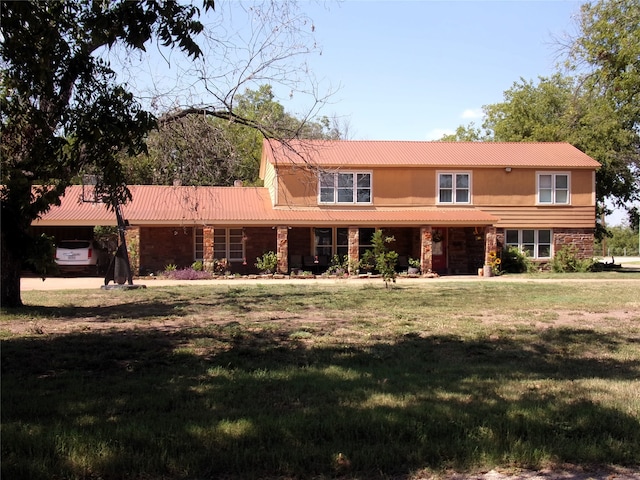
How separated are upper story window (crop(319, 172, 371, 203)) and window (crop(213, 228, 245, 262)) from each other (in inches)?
166

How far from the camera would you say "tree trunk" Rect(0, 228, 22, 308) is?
11.6 meters

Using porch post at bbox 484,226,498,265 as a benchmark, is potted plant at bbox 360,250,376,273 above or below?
below

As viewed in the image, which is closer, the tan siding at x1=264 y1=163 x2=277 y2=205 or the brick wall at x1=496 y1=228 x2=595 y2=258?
the tan siding at x1=264 y1=163 x2=277 y2=205

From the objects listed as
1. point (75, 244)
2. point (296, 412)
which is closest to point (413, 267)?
point (75, 244)

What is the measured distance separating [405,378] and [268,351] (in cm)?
221

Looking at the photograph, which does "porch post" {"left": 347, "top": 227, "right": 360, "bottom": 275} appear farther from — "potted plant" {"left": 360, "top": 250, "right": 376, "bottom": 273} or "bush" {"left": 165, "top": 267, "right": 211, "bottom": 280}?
"bush" {"left": 165, "top": 267, "right": 211, "bottom": 280}

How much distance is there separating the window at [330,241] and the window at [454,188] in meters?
4.78

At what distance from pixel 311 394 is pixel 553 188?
82.2 ft

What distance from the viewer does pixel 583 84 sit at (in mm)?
13586

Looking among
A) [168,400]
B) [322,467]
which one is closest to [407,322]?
[168,400]

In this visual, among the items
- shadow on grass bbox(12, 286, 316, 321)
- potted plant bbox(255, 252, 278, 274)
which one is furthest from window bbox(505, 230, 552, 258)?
shadow on grass bbox(12, 286, 316, 321)

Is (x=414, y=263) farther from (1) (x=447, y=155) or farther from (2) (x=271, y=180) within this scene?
(2) (x=271, y=180)

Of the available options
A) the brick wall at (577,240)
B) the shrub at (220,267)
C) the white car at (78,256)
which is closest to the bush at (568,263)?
the brick wall at (577,240)

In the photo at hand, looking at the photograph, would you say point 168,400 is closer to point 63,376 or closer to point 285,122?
point 63,376
